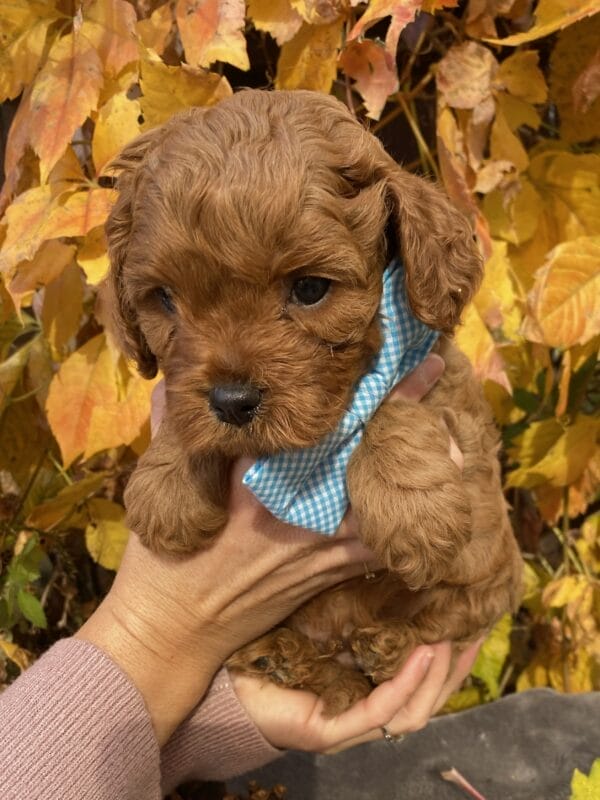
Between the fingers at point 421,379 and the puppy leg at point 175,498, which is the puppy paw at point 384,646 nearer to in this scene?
the puppy leg at point 175,498

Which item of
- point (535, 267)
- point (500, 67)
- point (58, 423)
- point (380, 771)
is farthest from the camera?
point (380, 771)

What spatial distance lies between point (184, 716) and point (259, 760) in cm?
34

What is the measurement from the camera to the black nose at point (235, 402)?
59.4 inches

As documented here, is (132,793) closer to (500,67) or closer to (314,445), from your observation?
(314,445)

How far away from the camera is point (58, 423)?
2340mm

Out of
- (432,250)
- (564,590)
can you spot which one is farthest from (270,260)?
(564,590)

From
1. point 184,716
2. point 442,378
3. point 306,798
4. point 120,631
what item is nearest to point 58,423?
point 120,631

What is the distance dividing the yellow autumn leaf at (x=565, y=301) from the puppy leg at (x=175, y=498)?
991mm

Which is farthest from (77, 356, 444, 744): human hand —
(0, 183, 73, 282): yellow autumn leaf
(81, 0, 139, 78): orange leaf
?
(81, 0, 139, 78): orange leaf

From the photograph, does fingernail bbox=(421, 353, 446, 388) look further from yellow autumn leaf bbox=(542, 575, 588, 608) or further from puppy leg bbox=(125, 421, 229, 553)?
yellow autumn leaf bbox=(542, 575, 588, 608)

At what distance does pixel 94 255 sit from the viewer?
2.22 metres

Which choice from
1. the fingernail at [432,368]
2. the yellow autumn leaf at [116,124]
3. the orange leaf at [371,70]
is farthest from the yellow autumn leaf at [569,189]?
the yellow autumn leaf at [116,124]

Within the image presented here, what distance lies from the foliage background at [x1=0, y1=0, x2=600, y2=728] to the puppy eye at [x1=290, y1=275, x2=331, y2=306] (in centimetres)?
79

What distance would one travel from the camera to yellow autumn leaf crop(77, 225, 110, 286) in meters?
2.20
